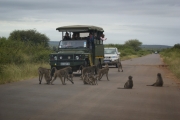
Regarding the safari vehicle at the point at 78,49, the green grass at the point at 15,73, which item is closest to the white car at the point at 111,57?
the safari vehicle at the point at 78,49

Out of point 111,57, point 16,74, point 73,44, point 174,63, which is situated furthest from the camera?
point 174,63

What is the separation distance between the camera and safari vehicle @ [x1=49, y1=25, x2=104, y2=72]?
21.0 metres

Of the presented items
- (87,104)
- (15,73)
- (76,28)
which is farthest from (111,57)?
(87,104)

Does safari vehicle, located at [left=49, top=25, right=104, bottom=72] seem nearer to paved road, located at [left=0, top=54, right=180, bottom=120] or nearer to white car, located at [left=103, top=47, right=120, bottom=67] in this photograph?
paved road, located at [left=0, top=54, right=180, bottom=120]

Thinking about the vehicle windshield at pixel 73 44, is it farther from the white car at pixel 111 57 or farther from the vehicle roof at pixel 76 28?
the white car at pixel 111 57

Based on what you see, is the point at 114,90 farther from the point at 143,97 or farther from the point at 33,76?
the point at 33,76

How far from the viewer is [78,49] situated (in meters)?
22.5

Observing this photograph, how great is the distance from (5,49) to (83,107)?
50.4ft

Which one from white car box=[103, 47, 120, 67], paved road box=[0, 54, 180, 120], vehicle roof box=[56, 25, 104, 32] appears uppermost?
vehicle roof box=[56, 25, 104, 32]

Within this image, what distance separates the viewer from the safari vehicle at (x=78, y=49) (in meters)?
21.0

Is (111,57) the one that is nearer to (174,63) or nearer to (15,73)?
(174,63)

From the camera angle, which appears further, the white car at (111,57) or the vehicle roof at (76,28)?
the white car at (111,57)

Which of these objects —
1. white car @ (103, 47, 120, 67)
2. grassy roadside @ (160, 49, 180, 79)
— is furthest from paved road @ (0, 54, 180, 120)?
white car @ (103, 47, 120, 67)

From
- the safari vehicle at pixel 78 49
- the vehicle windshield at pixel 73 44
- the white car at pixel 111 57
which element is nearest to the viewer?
the safari vehicle at pixel 78 49
